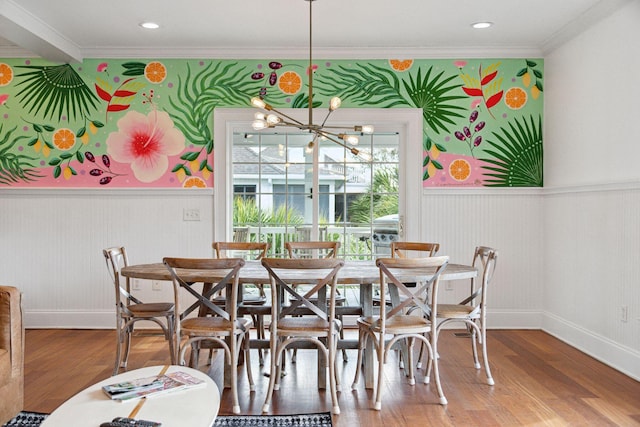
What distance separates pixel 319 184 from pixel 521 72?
2223 millimetres

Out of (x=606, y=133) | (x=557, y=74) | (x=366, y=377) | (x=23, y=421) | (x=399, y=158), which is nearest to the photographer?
(x=23, y=421)

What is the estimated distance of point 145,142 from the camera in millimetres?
5234

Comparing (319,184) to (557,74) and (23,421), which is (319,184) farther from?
(23,421)

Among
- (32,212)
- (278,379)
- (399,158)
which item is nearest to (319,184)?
(399,158)

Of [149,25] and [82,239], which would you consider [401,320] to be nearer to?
[149,25]

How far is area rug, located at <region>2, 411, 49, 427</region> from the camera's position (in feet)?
9.11

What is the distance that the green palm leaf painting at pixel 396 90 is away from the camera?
17.2 feet

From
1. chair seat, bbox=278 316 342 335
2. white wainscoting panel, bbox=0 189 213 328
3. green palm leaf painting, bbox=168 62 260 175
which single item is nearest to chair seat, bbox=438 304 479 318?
chair seat, bbox=278 316 342 335

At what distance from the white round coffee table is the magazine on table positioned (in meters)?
0.03

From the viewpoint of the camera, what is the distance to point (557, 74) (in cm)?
497

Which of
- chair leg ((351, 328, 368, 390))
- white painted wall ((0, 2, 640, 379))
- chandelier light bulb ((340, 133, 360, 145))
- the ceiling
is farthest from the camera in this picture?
white painted wall ((0, 2, 640, 379))

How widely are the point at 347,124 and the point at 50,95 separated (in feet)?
9.37

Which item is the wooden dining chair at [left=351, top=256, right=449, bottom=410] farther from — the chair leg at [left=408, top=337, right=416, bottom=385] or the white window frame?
the white window frame

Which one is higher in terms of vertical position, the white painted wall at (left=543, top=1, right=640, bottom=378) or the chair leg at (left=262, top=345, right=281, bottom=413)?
the white painted wall at (left=543, top=1, right=640, bottom=378)
